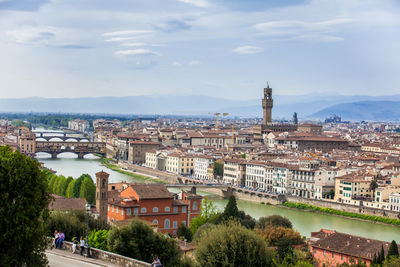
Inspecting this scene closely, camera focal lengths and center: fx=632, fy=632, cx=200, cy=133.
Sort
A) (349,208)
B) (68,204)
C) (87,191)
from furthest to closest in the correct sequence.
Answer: (349,208), (87,191), (68,204)

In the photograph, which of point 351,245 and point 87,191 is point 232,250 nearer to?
point 351,245

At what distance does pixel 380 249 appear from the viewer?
1301 cm

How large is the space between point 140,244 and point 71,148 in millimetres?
44454

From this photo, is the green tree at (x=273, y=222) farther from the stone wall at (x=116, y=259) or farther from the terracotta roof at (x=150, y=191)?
the stone wall at (x=116, y=259)

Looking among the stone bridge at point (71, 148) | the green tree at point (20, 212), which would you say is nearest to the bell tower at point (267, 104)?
the stone bridge at point (71, 148)

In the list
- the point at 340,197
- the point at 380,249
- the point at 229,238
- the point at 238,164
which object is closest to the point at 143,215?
the point at 380,249

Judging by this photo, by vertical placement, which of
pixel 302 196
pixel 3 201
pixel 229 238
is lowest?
pixel 302 196

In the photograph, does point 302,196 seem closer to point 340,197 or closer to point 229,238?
point 340,197

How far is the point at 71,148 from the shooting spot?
5209 centimetres

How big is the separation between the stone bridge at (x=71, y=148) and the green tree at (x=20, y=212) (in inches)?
1644

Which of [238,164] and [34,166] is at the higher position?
[34,166]

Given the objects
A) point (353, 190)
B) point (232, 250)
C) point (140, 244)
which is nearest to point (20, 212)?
point (140, 244)

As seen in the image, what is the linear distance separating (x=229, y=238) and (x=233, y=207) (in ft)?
27.0

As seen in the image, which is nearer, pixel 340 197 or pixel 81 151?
pixel 340 197
